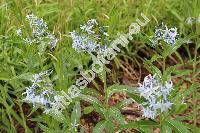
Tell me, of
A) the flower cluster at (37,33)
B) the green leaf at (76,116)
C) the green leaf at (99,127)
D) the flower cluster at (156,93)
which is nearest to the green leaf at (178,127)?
the flower cluster at (156,93)

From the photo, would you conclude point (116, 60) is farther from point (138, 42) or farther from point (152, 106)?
point (152, 106)

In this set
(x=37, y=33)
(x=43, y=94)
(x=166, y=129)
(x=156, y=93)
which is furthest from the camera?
(x=37, y=33)

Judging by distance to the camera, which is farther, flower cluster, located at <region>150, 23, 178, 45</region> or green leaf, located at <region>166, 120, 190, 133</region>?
flower cluster, located at <region>150, 23, 178, 45</region>

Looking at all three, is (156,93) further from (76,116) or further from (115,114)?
(76,116)

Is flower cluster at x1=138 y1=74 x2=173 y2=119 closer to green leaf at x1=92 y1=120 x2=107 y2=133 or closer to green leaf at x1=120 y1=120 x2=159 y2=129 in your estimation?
green leaf at x1=120 y1=120 x2=159 y2=129

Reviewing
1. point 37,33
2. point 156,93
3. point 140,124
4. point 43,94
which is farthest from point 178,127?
point 37,33

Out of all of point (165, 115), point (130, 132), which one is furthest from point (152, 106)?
point (130, 132)

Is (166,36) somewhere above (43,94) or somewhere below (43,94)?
above

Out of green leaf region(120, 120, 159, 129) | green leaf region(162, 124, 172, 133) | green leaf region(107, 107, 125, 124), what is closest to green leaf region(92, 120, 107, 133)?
green leaf region(107, 107, 125, 124)
